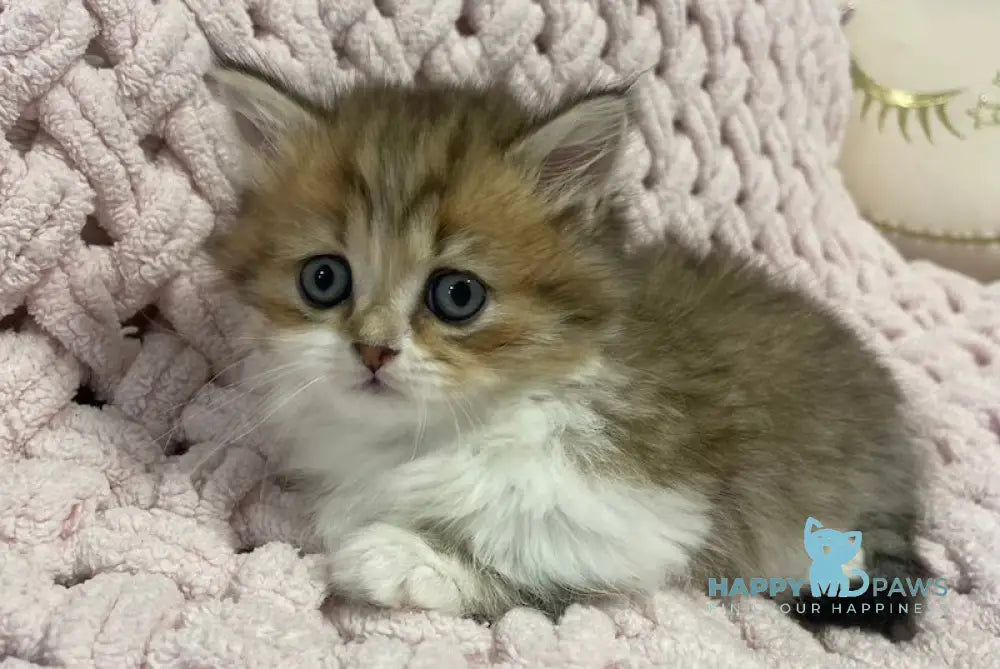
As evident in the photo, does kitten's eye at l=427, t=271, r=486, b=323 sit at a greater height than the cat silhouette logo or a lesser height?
greater

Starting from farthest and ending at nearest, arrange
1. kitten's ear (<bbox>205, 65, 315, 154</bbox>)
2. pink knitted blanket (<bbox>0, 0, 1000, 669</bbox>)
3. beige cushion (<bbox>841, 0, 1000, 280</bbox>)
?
beige cushion (<bbox>841, 0, 1000, 280</bbox>) < kitten's ear (<bbox>205, 65, 315, 154</bbox>) < pink knitted blanket (<bbox>0, 0, 1000, 669</bbox>)

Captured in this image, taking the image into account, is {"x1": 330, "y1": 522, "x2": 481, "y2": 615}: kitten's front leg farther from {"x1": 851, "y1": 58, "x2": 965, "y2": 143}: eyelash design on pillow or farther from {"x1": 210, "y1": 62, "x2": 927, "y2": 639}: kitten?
{"x1": 851, "y1": 58, "x2": 965, "y2": 143}: eyelash design on pillow

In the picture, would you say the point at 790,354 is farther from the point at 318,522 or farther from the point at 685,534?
the point at 318,522

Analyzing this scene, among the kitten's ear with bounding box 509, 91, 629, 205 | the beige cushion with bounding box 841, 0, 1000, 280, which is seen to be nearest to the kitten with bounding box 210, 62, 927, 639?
the kitten's ear with bounding box 509, 91, 629, 205

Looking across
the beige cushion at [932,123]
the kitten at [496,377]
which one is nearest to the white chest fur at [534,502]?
the kitten at [496,377]

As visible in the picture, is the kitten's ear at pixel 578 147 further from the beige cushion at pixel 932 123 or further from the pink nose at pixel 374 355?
the beige cushion at pixel 932 123

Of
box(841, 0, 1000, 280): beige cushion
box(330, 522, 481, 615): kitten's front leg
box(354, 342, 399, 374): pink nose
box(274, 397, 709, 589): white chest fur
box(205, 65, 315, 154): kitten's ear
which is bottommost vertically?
box(330, 522, 481, 615): kitten's front leg

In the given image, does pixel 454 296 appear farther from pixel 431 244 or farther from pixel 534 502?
pixel 534 502
